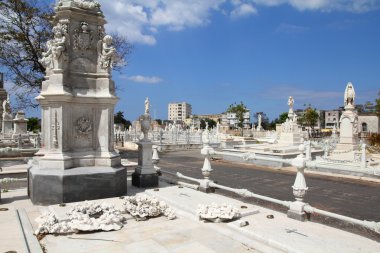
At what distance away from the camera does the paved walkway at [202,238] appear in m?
4.13

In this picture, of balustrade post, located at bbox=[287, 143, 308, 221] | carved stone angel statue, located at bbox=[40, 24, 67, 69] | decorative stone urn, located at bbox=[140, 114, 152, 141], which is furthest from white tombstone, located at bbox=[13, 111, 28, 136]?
balustrade post, located at bbox=[287, 143, 308, 221]

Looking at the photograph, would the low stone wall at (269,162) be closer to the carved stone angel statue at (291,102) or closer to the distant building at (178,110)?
the carved stone angel statue at (291,102)

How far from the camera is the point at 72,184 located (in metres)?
6.51

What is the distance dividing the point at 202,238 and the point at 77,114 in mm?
4312

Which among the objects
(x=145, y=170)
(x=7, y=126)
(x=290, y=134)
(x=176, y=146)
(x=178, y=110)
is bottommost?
(x=176, y=146)

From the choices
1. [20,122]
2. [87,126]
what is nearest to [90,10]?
[87,126]

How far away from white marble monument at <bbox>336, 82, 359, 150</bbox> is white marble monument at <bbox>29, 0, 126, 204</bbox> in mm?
13179

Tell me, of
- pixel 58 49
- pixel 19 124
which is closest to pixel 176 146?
pixel 19 124

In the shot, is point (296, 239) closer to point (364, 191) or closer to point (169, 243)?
point (169, 243)

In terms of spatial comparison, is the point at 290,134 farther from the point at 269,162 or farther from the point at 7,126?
the point at 7,126

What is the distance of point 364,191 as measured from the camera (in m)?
9.10

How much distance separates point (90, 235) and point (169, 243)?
4.30 ft

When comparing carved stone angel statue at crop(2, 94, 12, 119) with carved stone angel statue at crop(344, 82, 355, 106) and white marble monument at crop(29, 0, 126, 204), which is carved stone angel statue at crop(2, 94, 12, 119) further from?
carved stone angel statue at crop(344, 82, 355, 106)

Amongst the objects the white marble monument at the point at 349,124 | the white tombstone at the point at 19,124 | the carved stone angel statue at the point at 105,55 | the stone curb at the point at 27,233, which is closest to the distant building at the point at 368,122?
the white marble monument at the point at 349,124
